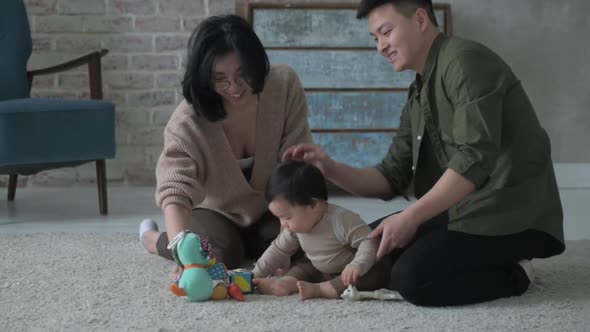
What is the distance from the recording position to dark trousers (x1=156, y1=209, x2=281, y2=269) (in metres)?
2.37

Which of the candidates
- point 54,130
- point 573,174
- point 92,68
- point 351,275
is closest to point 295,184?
point 351,275

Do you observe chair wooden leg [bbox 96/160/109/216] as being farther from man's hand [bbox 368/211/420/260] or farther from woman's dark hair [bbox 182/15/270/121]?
man's hand [bbox 368/211/420/260]

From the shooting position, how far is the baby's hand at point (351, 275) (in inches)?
75.6

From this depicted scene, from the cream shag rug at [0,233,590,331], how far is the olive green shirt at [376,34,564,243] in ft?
0.63

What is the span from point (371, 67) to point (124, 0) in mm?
1193

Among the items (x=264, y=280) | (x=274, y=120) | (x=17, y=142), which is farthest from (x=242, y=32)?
(x=17, y=142)

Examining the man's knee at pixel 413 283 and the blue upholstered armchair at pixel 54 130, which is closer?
the man's knee at pixel 413 283

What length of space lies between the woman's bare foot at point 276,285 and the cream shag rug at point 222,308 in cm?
3

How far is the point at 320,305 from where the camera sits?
1.93 meters

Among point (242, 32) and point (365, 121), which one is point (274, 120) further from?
point (365, 121)

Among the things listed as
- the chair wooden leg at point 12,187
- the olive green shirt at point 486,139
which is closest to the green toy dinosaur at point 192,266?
the olive green shirt at point 486,139

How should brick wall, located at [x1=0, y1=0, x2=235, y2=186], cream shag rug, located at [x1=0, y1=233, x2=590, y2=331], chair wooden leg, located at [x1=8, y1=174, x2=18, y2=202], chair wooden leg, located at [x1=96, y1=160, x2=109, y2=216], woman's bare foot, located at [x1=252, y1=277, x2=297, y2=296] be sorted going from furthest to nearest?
brick wall, located at [x1=0, y1=0, x2=235, y2=186], chair wooden leg, located at [x1=8, y1=174, x2=18, y2=202], chair wooden leg, located at [x1=96, y1=160, x2=109, y2=216], woman's bare foot, located at [x1=252, y1=277, x2=297, y2=296], cream shag rug, located at [x1=0, y1=233, x2=590, y2=331]

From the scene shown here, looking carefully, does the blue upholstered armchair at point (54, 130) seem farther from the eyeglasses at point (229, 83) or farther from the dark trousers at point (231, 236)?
the eyeglasses at point (229, 83)

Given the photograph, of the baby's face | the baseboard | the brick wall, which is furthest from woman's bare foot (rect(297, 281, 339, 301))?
the baseboard
